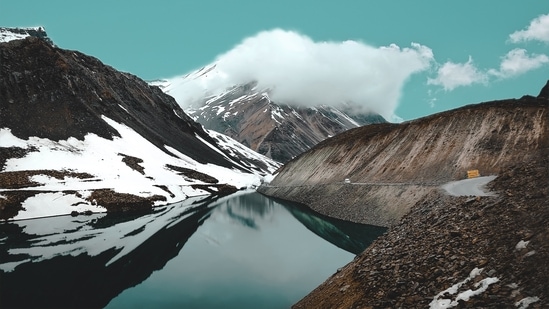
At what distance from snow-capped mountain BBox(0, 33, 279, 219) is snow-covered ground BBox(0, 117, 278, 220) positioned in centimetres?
18

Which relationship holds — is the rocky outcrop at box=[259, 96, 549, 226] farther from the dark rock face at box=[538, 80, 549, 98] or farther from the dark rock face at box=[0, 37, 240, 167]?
the dark rock face at box=[0, 37, 240, 167]

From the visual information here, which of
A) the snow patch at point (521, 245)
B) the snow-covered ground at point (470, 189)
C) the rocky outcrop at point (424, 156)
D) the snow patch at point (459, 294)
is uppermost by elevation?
the rocky outcrop at point (424, 156)

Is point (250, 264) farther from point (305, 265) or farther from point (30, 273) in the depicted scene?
point (30, 273)

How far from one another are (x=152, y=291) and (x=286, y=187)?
79972 millimetres

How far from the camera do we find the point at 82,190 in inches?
2844

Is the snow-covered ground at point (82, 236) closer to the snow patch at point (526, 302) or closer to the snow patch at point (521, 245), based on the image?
the snow patch at point (521, 245)

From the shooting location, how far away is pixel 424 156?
205ft

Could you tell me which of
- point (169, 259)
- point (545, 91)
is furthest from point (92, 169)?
point (545, 91)

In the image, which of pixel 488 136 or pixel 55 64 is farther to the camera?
pixel 55 64

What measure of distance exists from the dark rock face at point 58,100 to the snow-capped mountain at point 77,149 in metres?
0.29

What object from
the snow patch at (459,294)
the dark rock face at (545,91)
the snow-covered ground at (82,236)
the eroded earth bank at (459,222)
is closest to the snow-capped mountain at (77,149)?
the snow-covered ground at (82,236)

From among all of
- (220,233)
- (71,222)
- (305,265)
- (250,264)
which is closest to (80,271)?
(250,264)

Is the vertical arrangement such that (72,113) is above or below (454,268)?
above

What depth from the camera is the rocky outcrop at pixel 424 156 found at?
51906mm
